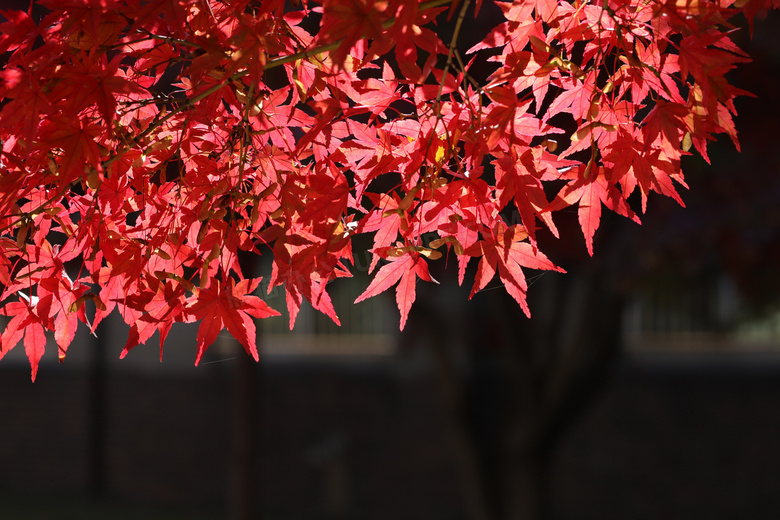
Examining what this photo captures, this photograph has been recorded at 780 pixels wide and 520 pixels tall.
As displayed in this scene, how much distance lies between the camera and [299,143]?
0.98 m

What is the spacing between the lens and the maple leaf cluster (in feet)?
3.14

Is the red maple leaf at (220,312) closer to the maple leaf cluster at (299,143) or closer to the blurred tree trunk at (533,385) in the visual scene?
the maple leaf cluster at (299,143)

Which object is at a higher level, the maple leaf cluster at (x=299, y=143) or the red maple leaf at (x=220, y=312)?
the maple leaf cluster at (x=299, y=143)

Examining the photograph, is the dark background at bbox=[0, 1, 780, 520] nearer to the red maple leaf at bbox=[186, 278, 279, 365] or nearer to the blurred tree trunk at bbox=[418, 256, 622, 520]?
the blurred tree trunk at bbox=[418, 256, 622, 520]

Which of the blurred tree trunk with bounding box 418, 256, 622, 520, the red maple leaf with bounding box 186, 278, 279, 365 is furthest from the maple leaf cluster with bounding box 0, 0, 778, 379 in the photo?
the blurred tree trunk with bounding box 418, 256, 622, 520

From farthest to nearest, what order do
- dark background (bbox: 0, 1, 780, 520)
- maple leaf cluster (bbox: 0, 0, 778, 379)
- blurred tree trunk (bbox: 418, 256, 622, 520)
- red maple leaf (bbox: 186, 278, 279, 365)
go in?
1. dark background (bbox: 0, 1, 780, 520)
2. blurred tree trunk (bbox: 418, 256, 622, 520)
3. red maple leaf (bbox: 186, 278, 279, 365)
4. maple leaf cluster (bbox: 0, 0, 778, 379)

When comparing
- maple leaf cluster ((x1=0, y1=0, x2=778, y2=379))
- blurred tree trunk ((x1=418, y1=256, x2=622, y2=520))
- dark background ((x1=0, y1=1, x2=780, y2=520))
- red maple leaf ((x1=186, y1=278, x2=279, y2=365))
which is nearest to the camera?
maple leaf cluster ((x1=0, y1=0, x2=778, y2=379))

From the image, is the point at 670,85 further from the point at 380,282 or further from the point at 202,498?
the point at 202,498

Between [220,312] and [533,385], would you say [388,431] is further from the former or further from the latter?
[220,312]

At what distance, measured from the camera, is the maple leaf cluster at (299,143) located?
0.96 m

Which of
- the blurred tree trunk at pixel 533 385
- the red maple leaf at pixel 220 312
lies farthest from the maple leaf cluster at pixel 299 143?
the blurred tree trunk at pixel 533 385

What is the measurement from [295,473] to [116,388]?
1.70 meters

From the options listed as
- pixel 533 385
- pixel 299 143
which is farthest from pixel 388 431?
pixel 299 143

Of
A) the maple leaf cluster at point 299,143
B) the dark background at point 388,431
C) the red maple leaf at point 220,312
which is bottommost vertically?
the dark background at point 388,431
